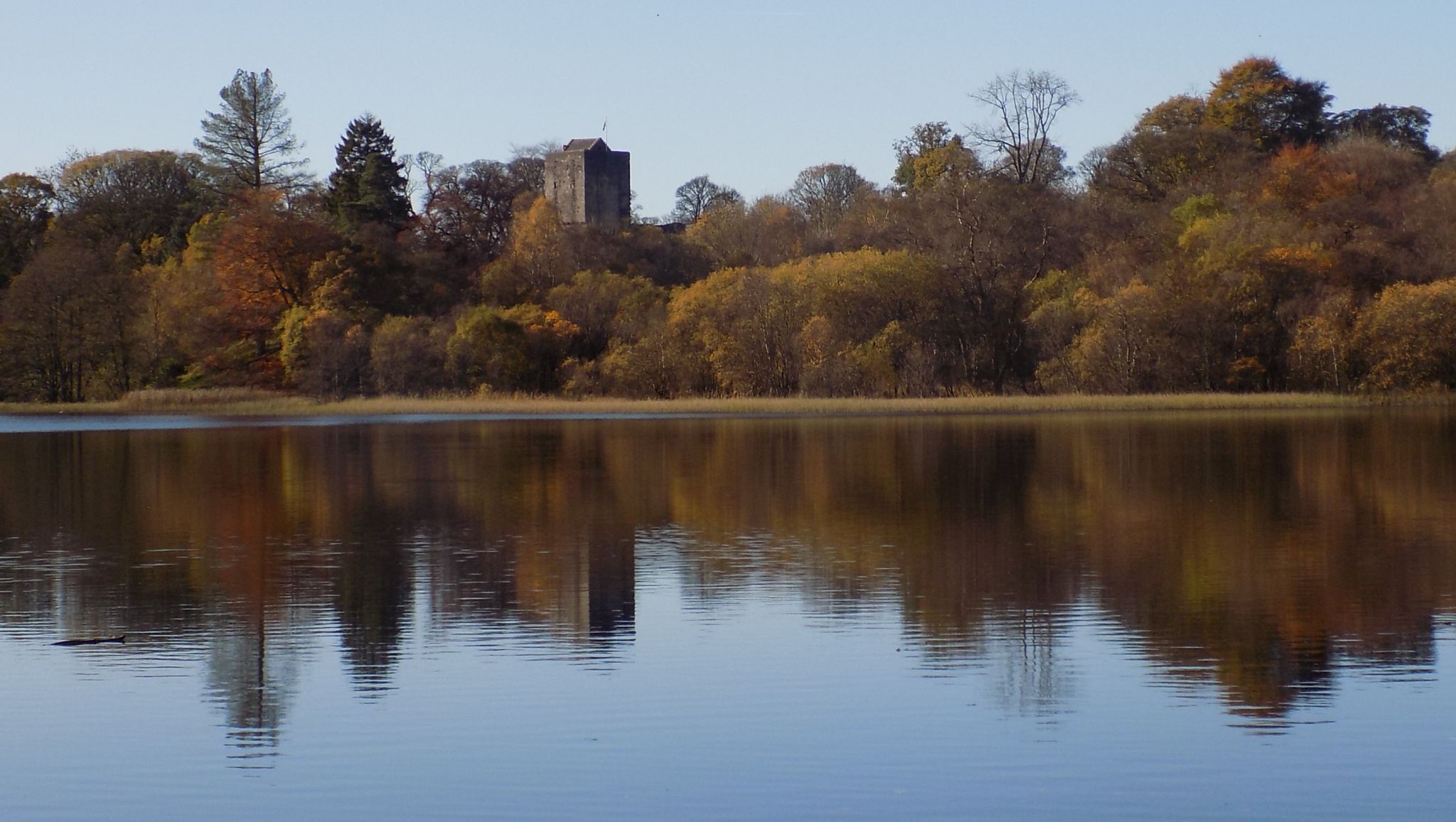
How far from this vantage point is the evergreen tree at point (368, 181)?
7838 cm

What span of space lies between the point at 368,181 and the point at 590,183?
22928 mm

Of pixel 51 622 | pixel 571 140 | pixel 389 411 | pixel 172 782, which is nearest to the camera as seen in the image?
pixel 172 782

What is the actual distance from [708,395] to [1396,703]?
5540 cm

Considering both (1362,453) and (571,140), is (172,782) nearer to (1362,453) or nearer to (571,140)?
(1362,453)

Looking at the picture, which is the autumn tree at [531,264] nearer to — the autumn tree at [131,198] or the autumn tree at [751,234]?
the autumn tree at [751,234]

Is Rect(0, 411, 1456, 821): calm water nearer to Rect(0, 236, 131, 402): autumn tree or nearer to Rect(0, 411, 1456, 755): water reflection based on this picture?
Rect(0, 411, 1456, 755): water reflection

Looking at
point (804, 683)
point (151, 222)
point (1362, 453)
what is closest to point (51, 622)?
point (804, 683)

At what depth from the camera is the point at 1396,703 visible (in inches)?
387

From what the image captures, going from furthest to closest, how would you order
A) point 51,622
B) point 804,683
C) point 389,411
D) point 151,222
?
point 151,222 → point 389,411 → point 51,622 → point 804,683

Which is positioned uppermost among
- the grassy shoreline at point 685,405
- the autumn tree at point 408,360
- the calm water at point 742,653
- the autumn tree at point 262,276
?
the autumn tree at point 262,276

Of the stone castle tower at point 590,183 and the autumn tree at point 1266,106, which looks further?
the stone castle tower at point 590,183

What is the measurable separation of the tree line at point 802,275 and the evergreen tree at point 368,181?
150 millimetres

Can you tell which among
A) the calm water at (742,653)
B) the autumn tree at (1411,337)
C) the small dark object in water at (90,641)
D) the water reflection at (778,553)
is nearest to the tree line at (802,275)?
the autumn tree at (1411,337)

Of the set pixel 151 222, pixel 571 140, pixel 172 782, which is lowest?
pixel 172 782
